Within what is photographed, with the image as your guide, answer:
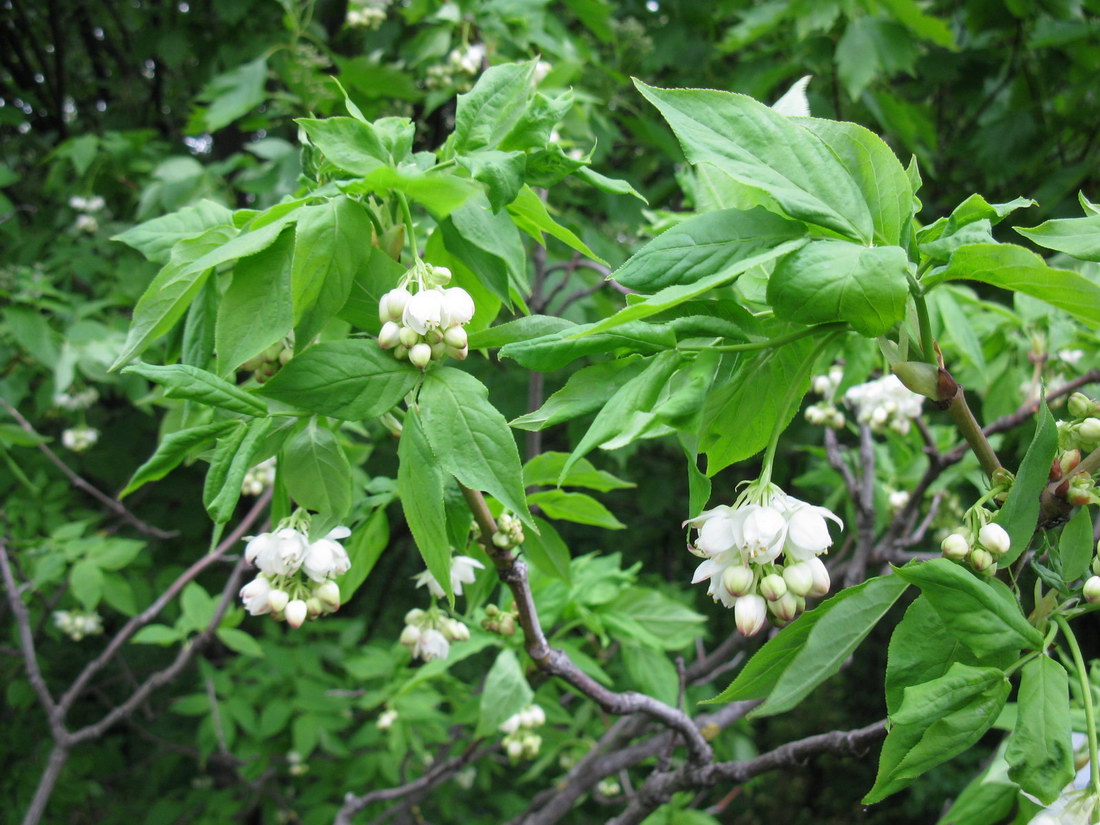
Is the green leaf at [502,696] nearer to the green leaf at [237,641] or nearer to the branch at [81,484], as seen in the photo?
the branch at [81,484]

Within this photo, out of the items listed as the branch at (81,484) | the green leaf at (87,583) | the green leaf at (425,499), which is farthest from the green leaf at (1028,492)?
the green leaf at (87,583)

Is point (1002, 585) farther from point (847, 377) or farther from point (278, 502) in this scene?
point (847, 377)

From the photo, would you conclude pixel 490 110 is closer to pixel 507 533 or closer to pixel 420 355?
pixel 420 355

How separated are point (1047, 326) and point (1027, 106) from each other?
8.75 feet

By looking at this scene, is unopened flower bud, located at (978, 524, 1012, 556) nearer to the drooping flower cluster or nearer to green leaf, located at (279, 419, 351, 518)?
the drooping flower cluster

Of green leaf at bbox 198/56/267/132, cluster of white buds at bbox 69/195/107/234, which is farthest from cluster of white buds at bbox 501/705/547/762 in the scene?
cluster of white buds at bbox 69/195/107/234

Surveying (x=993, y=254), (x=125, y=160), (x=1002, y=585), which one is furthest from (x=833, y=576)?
(x=125, y=160)

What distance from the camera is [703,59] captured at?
4.92 meters

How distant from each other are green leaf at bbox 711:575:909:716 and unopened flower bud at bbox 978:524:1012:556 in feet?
0.36

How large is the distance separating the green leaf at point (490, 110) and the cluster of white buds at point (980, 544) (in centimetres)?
86

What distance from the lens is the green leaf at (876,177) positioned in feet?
3.34

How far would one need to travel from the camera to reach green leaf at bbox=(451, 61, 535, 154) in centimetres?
132

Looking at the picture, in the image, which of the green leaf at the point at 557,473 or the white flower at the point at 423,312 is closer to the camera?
the white flower at the point at 423,312

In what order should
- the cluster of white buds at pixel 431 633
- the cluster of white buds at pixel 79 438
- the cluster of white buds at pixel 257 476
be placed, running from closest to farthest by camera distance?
the cluster of white buds at pixel 431 633 < the cluster of white buds at pixel 257 476 < the cluster of white buds at pixel 79 438
